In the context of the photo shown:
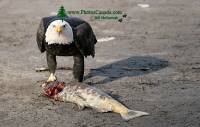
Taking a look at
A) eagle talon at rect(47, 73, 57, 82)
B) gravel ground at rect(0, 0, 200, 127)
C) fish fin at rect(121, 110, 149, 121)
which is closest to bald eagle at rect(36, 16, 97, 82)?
eagle talon at rect(47, 73, 57, 82)

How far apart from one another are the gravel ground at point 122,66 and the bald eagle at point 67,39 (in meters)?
0.71

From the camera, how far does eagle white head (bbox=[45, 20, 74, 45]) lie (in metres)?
8.53

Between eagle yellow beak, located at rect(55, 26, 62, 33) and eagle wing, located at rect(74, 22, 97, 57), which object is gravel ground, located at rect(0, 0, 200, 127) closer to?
eagle wing, located at rect(74, 22, 97, 57)

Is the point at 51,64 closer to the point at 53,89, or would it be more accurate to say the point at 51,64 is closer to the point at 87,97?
the point at 53,89

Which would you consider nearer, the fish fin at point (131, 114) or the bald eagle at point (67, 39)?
the fish fin at point (131, 114)

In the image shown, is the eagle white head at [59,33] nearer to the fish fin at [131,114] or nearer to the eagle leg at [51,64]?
the eagle leg at [51,64]

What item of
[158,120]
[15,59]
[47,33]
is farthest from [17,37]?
[158,120]

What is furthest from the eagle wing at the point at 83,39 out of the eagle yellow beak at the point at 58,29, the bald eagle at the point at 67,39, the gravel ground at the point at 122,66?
the gravel ground at the point at 122,66

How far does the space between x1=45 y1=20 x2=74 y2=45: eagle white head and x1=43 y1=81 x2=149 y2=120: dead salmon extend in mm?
746

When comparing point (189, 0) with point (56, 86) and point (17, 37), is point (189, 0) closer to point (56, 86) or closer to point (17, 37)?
point (17, 37)

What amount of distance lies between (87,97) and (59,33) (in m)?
1.27

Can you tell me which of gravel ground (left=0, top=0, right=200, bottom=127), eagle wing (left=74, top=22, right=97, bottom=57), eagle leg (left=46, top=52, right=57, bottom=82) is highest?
eagle wing (left=74, top=22, right=97, bottom=57)

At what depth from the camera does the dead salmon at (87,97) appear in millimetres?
7797

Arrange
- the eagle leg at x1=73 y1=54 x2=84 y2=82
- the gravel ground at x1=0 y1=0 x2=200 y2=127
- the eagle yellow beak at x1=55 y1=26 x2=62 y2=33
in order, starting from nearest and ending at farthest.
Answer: the gravel ground at x1=0 y1=0 x2=200 y2=127, the eagle yellow beak at x1=55 y1=26 x2=62 y2=33, the eagle leg at x1=73 y1=54 x2=84 y2=82
